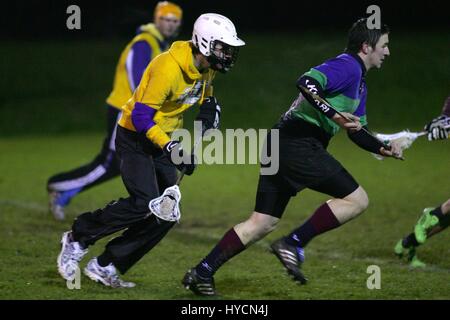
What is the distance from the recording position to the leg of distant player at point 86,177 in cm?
982

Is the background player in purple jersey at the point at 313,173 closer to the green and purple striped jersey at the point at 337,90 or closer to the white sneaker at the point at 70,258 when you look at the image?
the green and purple striped jersey at the point at 337,90

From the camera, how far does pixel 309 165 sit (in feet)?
20.9

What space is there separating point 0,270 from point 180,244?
76.0 inches

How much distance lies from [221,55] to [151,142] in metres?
0.80

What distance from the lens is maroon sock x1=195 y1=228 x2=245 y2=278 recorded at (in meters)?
6.45

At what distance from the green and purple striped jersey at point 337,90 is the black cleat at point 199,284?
125cm

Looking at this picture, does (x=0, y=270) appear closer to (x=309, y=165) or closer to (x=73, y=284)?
(x=73, y=284)

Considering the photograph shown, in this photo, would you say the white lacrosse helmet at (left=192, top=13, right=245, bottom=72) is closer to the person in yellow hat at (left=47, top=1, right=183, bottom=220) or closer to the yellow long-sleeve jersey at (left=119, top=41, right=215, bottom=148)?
the yellow long-sleeve jersey at (left=119, top=41, right=215, bottom=148)

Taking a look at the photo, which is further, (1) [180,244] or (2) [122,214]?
(1) [180,244]

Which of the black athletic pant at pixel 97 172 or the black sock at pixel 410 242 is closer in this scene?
the black sock at pixel 410 242

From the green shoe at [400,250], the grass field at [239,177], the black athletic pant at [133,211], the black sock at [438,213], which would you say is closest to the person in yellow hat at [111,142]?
the grass field at [239,177]

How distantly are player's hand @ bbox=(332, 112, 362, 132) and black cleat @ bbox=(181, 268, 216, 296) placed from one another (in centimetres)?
138

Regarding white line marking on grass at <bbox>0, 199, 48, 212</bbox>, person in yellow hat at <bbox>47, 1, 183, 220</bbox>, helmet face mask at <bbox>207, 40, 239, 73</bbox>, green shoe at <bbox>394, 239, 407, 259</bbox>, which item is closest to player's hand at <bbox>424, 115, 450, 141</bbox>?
green shoe at <bbox>394, 239, 407, 259</bbox>

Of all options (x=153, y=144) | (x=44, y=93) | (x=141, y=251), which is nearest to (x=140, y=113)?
(x=153, y=144)
